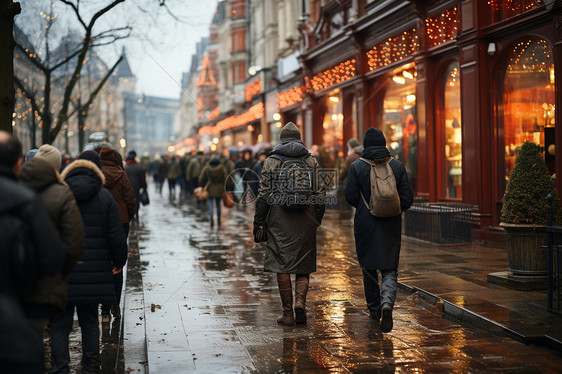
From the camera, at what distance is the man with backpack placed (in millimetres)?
7637

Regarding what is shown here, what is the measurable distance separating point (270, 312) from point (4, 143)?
208 inches

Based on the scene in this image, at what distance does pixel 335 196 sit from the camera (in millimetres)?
22984

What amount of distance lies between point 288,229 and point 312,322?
41.1 inches

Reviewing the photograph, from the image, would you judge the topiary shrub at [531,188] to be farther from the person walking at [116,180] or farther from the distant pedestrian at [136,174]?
the distant pedestrian at [136,174]

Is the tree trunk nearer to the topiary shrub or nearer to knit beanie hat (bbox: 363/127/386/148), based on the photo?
knit beanie hat (bbox: 363/127/386/148)

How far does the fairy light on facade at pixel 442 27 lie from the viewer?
52.2ft

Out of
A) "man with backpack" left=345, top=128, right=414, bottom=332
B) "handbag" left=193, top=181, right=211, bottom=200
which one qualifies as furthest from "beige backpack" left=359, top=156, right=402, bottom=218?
"handbag" left=193, top=181, right=211, bottom=200

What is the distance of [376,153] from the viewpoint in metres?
7.86

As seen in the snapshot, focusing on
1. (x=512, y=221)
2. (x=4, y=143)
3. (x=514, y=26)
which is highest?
(x=514, y=26)

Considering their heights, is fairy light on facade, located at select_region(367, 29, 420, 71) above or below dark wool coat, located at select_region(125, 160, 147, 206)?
above

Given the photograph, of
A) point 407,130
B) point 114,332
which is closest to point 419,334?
point 114,332

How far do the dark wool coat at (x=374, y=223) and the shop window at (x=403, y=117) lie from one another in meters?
11.1

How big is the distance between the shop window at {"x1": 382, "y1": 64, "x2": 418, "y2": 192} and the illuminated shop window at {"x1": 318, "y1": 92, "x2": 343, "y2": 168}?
143 inches

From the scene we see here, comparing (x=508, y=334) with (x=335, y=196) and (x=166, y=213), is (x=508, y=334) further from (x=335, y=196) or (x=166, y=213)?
(x=166, y=213)
